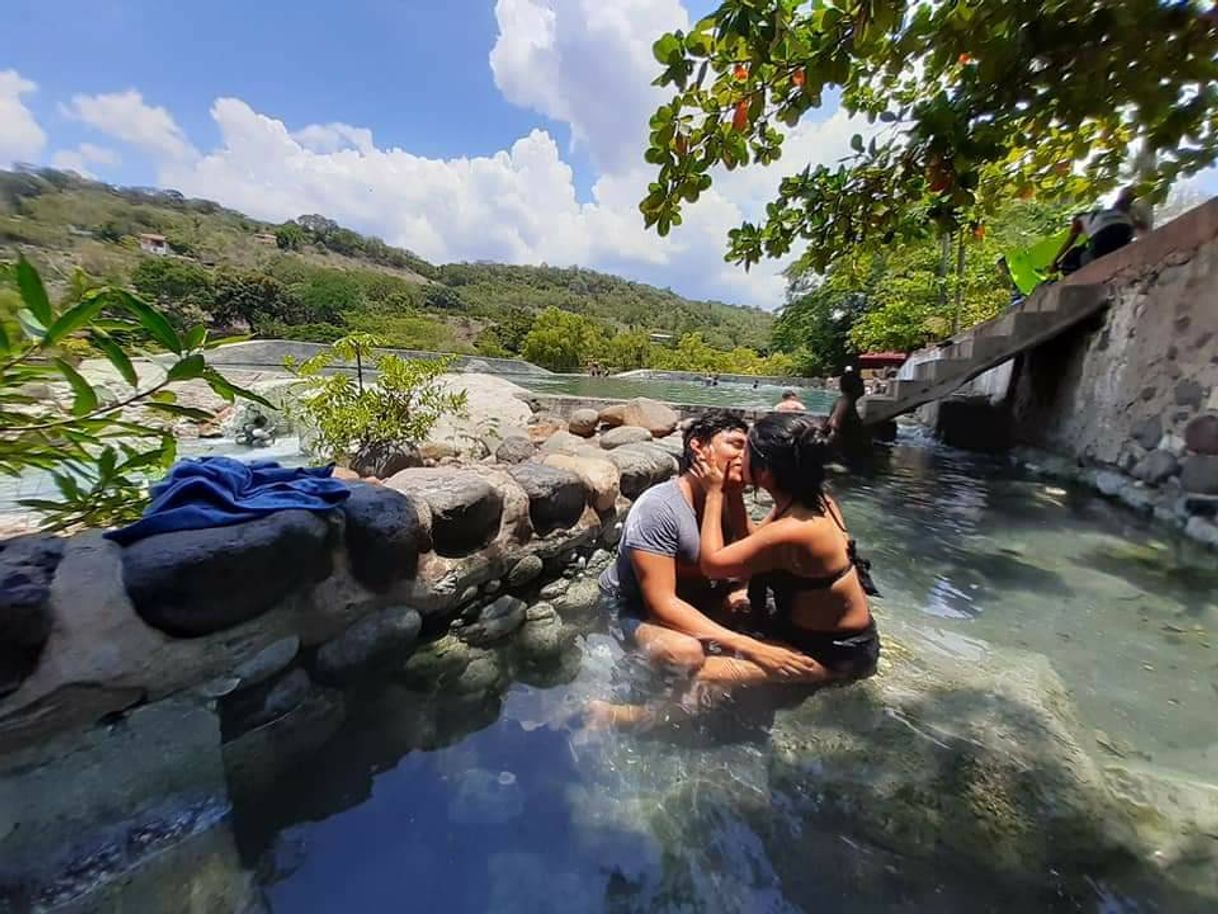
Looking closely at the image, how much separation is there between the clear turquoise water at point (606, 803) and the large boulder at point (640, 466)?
134cm

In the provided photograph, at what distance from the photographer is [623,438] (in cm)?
475

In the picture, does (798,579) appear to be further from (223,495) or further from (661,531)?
(223,495)

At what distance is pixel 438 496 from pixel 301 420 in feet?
8.18

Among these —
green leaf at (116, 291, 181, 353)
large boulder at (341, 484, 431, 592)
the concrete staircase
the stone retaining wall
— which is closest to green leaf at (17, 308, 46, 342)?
green leaf at (116, 291, 181, 353)

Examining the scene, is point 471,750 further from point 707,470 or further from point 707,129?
point 707,129

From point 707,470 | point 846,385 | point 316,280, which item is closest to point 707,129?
point 707,470

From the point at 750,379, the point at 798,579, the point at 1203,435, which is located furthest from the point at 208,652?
the point at 750,379

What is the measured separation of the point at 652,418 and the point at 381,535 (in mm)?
4115

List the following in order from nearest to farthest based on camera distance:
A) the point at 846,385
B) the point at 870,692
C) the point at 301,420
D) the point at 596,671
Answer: the point at 870,692 → the point at 596,671 → the point at 301,420 → the point at 846,385

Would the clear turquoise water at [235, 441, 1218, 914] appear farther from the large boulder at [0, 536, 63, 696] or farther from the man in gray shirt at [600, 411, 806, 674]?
the large boulder at [0, 536, 63, 696]

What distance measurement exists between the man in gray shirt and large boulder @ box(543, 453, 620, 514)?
2.09 feet

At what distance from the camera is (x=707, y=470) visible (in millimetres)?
2432

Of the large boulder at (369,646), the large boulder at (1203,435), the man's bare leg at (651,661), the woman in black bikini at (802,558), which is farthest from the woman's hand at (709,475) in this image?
the large boulder at (1203,435)

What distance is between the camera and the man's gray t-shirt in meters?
2.31
